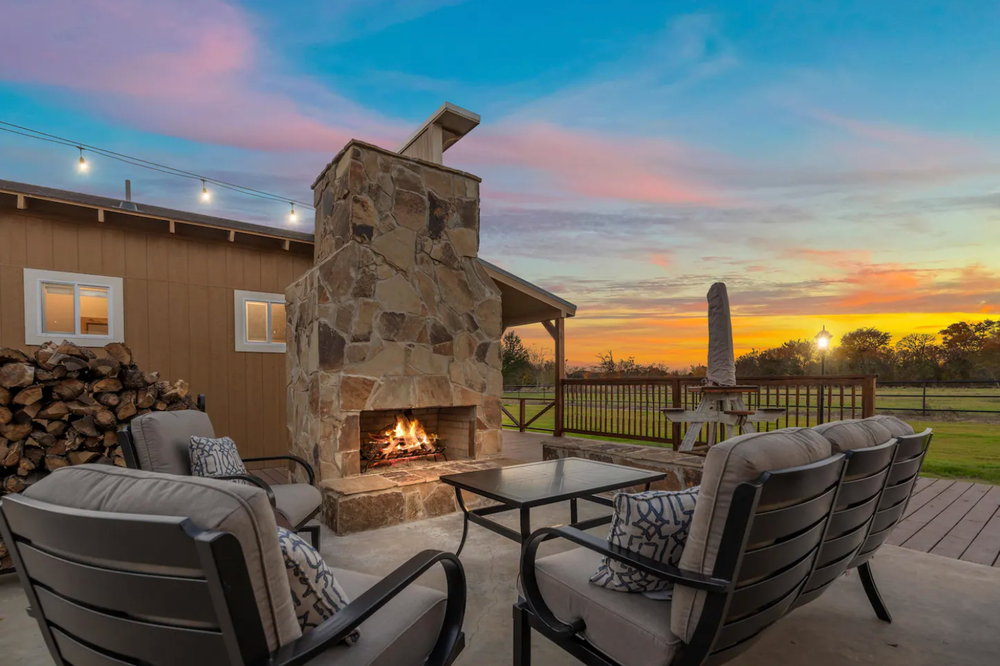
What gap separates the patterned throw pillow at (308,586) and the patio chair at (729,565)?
31.9 inches

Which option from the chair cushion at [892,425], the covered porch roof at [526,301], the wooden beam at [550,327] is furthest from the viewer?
the wooden beam at [550,327]

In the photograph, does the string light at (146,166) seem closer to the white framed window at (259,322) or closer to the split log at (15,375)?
the white framed window at (259,322)

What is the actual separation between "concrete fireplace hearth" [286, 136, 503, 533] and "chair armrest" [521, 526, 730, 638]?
2.41 m

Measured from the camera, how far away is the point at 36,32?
198 inches

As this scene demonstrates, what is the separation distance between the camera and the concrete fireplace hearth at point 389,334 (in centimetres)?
432

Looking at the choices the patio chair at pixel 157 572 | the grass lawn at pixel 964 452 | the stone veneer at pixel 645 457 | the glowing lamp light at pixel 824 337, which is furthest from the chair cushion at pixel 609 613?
the glowing lamp light at pixel 824 337

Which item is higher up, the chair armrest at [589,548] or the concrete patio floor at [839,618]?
the chair armrest at [589,548]

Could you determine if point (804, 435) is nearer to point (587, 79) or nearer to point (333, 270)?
point (333, 270)

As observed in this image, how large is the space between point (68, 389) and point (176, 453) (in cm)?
136

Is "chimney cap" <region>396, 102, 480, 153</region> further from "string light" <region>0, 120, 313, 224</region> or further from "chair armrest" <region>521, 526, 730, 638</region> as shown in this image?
"chair armrest" <region>521, 526, 730, 638</region>

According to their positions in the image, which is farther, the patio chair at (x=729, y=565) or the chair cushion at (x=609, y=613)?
the chair cushion at (x=609, y=613)

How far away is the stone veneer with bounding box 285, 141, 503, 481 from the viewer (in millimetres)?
4375

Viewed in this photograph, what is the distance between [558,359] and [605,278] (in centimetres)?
407

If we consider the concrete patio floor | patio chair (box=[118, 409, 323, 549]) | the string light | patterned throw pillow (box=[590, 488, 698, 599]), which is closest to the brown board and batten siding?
the string light
